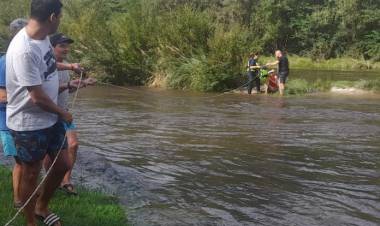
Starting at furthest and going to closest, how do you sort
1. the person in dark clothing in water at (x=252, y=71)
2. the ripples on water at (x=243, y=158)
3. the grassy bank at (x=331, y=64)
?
the grassy bank at (x=331, y=64) → the person in dark clothing in water at (x=252, y=71) → the ripples on water at (x=243, y=158)

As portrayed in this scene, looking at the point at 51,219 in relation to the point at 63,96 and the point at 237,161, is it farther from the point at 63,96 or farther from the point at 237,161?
the point at 237,161

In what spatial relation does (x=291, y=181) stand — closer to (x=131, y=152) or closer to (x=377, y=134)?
(x=131, y=152)

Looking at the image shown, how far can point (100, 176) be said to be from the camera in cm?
835

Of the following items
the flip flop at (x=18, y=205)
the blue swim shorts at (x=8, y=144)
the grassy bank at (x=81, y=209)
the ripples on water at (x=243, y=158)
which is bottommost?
the ripples on water at (x=243, y=158)

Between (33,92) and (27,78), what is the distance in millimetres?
124

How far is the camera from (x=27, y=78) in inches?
187

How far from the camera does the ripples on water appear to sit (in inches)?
275

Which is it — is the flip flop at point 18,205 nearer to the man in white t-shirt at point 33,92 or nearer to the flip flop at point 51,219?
the man in white t-shirt at point 33,92

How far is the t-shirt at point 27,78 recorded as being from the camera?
187 inches

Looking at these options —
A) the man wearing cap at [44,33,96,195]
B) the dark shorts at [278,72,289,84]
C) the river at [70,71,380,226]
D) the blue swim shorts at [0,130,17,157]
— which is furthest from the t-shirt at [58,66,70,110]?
the dark shorts at [278,72,289,84]

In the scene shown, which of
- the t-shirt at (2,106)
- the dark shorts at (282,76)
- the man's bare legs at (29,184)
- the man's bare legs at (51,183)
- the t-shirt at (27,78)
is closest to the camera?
the t-shirt at (27,78)

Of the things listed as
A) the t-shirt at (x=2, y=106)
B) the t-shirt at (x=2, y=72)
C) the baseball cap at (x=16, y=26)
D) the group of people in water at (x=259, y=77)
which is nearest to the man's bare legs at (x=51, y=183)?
the t-shirt at (x=2, y=106)

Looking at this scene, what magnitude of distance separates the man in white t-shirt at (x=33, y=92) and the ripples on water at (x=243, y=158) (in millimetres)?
1649

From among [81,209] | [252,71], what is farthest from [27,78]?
[252,71]
